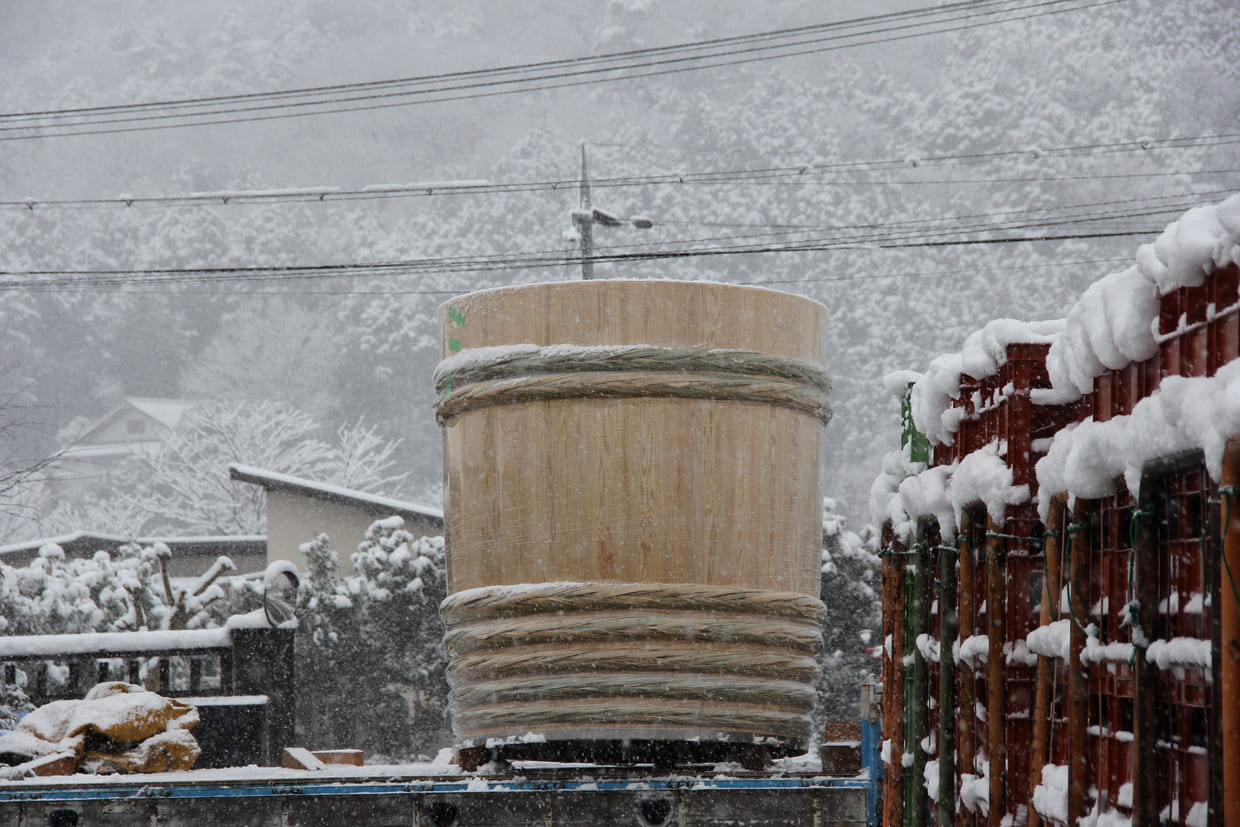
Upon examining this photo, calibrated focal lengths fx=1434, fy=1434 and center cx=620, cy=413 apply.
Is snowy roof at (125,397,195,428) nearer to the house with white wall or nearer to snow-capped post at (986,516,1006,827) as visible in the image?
the house with white wall

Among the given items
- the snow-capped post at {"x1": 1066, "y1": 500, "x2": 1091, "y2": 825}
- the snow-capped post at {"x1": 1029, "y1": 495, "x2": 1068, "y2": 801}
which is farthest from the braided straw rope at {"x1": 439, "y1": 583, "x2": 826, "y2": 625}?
the snow-capped post at {"x1": 1066, "y1": 500, "x2": 1091, "y2": 825}

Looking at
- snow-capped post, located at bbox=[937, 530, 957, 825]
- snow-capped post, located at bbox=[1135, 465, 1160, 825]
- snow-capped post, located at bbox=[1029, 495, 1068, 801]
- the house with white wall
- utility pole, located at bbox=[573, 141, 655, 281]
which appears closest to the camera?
snow-capped post, located at bbox=[1135, 465, 1160, 825]

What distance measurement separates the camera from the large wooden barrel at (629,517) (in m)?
5.10

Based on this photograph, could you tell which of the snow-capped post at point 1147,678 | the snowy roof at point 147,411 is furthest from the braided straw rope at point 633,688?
the snowy roof at point 147,411

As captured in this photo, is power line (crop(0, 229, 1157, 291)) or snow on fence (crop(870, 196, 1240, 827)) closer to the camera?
snow on fence (crop(870, 196, 1240, 827))

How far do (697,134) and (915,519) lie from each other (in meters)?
67.7

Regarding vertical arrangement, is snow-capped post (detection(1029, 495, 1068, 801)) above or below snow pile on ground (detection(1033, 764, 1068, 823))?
above

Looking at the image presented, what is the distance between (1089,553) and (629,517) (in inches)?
84.1

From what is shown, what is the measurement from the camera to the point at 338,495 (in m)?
24.3

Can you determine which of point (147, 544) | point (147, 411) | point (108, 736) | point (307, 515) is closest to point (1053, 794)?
point (108, 736)

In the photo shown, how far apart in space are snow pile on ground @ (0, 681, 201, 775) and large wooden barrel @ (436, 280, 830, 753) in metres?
1.71

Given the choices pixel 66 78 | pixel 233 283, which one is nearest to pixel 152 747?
pixel 233 283

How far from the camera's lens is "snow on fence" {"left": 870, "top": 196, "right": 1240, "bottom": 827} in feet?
8.45

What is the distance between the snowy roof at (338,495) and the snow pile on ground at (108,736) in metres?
16.8
